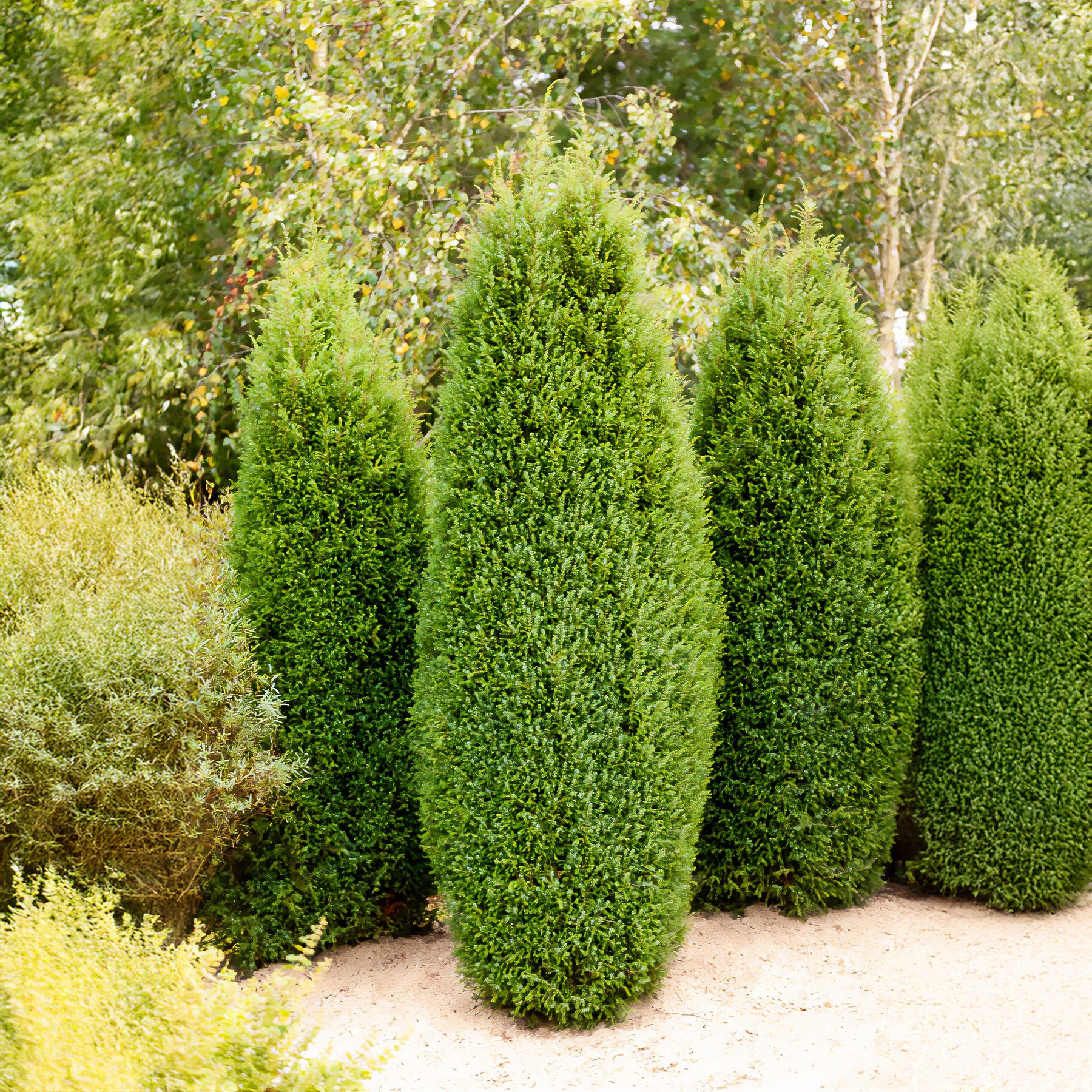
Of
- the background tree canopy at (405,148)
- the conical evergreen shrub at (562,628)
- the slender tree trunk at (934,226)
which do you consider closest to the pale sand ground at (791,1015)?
the conical evergreen shrub at (562,628)

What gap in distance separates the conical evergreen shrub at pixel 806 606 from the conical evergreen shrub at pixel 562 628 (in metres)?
0.74

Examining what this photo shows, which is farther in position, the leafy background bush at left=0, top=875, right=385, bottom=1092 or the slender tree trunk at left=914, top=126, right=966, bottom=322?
the slender tree trunk at left=914, top=126, right=966, bottom=322

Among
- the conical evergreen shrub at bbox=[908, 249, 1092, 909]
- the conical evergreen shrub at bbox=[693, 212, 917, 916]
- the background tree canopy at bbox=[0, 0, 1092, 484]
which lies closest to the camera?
the conical evergreen shrub at bbox=[693, 212, 917, 916]

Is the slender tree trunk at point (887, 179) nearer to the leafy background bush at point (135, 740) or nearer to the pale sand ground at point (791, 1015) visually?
the pale sand ground at point (791, 1015)

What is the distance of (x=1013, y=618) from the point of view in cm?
492

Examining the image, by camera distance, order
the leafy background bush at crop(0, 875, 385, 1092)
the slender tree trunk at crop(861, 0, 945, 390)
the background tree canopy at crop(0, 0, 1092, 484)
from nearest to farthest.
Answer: the leafy background bush at crop(0, 875, 385, 1092) < the background tree canopy at crop(0, 0, 1092, 484) < the slender tree trunk at crop(861, 0, 945, 390)

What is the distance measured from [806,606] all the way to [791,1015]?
1.78 meters

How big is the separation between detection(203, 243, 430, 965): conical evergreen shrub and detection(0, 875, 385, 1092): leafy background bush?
1.35 meters

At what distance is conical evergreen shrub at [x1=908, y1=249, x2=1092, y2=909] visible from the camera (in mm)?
4863

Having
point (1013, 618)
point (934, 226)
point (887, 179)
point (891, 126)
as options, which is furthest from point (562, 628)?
point (934, 226)

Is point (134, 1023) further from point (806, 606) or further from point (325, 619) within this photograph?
point (806, 606)

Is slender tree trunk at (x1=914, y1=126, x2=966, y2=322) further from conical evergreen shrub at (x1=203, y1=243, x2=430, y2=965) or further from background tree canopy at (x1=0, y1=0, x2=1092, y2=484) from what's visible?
conical evergreen shrub at (x1=203, y1=243, x2=430, y2=965)

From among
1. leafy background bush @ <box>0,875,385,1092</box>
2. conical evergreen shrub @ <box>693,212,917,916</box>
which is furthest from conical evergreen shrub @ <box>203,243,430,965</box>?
conical evergreen shrub @ <box>693,212,917,916</box>

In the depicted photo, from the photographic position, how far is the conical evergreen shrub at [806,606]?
459 centimetres
